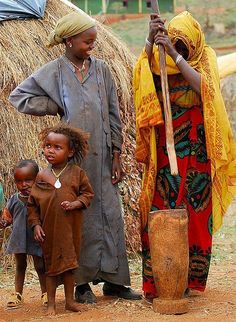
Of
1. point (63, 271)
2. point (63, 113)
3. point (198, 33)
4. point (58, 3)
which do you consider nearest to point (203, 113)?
point (198, 33)

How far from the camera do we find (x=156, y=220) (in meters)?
5.52

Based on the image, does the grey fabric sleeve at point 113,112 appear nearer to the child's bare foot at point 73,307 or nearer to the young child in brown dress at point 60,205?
the young child in brown dress at point 60,205

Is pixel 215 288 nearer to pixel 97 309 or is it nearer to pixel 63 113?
pixel 97 309

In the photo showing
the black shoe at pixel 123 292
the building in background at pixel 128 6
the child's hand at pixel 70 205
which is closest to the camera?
the child's hand at pixel 70 205

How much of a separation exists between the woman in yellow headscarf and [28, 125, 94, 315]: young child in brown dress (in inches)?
17.8

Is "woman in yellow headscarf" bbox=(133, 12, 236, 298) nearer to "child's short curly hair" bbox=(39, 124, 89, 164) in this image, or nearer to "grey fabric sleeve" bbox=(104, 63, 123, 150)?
"grey fabric sleeve" bbox=(104, 63, 123, 150)

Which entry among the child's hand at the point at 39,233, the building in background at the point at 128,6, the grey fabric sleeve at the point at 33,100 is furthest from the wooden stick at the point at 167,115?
the building in background at the point at 128,6

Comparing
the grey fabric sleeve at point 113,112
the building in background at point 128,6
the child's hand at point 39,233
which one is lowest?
the child's hand at point 39,233

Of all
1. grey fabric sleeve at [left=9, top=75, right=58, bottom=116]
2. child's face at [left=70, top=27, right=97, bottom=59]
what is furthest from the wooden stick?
grey fabric sleeve at [left=9, top=75, right=58, bottom=116]

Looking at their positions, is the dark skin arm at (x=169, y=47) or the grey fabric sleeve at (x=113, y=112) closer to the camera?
the dark skin arm at (x=169, y=47)

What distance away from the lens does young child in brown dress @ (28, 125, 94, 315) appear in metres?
5.57

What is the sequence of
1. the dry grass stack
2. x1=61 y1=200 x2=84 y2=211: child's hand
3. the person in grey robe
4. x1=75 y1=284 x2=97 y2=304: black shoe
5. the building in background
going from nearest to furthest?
x1=61 y1=200 x2=84 y2=211: child's hand → the person in grey robe → x1=75 y1=284 x2=97 y2=304: black shoe → the dry grass stack → the building in background

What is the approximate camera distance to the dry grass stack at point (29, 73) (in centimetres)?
795

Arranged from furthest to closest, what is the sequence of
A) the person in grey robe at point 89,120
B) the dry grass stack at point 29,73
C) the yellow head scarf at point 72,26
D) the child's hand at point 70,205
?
the dry grass stack at point 29,73, the person in grey robe at point 89,120, the yellow head scarf at point 72,26, the child's hand at point 70,205
